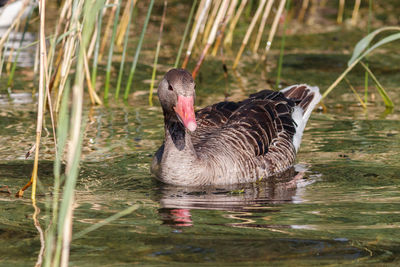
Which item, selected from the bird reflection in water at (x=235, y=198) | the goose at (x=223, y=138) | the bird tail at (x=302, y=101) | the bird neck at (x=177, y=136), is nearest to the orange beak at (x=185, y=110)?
the goose at (x=223, y=138)

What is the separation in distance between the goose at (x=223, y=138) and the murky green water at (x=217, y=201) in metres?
0.23

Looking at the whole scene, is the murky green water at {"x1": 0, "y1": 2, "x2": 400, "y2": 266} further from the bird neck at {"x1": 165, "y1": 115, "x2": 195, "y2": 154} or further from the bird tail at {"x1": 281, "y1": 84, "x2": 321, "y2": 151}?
the bird neck at {"x1": 165, "y1": 115, "x2": 195, "y2": 154}

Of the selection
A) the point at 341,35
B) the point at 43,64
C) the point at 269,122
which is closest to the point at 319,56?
the point at 341,35

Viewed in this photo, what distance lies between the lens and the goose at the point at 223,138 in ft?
27.6

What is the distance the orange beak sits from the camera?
808 cm

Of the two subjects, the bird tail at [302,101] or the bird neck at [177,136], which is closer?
the bird neck at [177,136]

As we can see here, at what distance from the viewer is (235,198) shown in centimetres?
820

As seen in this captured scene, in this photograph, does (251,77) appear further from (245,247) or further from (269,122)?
(245,247)

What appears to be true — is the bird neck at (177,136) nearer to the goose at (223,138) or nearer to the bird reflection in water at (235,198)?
the goose at (223,138)

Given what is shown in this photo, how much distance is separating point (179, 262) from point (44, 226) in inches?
61.7

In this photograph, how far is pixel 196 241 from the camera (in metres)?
6.43

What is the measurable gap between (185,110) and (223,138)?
1.14 m

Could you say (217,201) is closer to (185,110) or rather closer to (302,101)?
(185,110)

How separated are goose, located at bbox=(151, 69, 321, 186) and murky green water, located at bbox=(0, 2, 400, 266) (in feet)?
0.76
